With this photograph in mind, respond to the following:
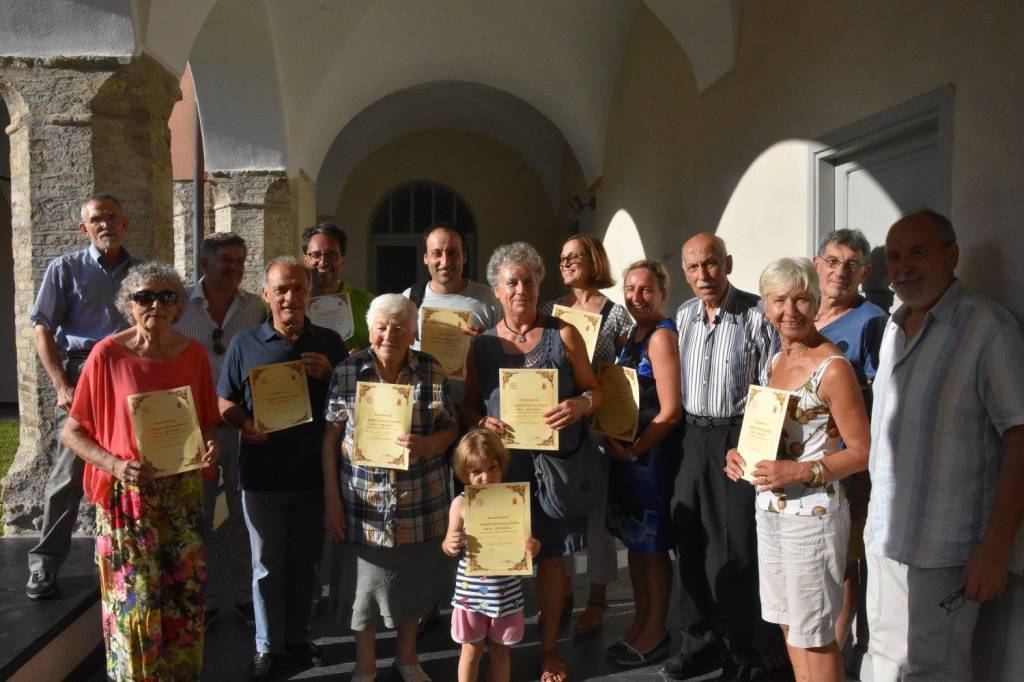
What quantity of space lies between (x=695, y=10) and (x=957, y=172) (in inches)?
131

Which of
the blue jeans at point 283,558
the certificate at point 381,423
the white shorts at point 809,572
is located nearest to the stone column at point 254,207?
the blue jeans at point 283,558

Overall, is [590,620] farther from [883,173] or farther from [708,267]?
[883,173]

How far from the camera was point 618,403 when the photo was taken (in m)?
3.48

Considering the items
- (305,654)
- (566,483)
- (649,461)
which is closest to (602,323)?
(649,461)

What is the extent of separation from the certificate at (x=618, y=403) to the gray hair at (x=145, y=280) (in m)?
1.73

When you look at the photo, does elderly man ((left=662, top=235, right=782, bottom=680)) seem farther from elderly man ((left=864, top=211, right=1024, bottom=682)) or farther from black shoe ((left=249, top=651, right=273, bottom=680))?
black shoe ((left=249, top=651, right=273, bottom=680))

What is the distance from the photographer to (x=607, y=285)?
3918 mm

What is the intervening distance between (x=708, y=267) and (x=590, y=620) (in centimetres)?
184

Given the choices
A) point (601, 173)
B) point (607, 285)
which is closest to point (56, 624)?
point (607, 285)

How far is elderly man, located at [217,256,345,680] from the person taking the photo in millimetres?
3354

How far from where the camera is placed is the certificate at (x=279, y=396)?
3.23 metres

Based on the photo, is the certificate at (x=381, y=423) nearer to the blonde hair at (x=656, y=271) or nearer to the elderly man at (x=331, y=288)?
the elderly man at (x=331, y=288)

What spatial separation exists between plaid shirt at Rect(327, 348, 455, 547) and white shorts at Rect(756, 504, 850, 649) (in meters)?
1.28

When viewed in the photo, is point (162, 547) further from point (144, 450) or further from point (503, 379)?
Result: point (503, 379)
